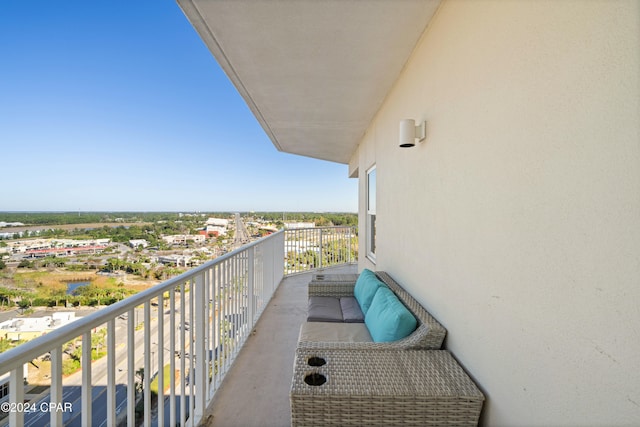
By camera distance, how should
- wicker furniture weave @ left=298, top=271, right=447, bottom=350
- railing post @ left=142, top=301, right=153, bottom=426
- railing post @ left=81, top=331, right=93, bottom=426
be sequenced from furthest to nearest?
wicker furniture weave @ left=298, top=271, right=447, bottom=350 → railing post @ left=142, top=301, right=153, bottom=426 → railing post @ left=81, top=331, right=93, bottom=426

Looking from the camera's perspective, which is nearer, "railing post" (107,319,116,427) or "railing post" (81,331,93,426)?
"railing post" (81,331,93,426)

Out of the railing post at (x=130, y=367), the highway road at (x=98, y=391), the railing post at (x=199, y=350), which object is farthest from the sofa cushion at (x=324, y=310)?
the railing post at (x=130, y=367)

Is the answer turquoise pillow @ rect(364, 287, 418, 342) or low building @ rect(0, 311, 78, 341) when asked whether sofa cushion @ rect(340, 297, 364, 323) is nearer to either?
turquoise pillow @ rect(364, 287, 418, 342)

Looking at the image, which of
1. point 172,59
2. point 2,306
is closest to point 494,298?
point 2,306

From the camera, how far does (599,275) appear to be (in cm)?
81

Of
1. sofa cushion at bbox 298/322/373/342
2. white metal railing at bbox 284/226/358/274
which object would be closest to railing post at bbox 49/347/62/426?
sofa cushion at bbox 298/322/373/342

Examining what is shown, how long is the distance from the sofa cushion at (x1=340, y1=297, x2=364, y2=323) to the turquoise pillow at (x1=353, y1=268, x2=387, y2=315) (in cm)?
6

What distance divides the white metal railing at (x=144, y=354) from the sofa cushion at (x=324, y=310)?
2.58 ft

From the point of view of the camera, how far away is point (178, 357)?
5.80 feet

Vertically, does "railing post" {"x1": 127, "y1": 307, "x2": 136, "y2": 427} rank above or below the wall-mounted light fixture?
below

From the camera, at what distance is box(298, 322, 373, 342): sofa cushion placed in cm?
222

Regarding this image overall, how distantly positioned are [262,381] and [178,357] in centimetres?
86

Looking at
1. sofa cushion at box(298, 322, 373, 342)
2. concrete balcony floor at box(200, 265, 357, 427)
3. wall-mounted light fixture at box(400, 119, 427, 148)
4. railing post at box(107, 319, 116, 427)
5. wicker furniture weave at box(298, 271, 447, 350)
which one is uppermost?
wall-mounted light fixture at box(400, 119, 427, 148)

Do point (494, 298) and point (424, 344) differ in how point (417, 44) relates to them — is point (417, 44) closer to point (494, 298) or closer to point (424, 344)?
point (494, 298)
